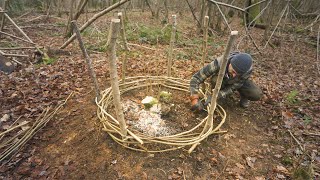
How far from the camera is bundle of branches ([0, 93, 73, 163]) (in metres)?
2.87

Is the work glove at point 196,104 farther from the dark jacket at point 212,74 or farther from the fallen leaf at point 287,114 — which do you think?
the fallen leaf at point 287,114

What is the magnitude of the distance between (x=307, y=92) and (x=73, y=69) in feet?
16.1

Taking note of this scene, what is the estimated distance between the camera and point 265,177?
2.79 metres

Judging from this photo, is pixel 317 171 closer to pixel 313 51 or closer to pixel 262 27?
pixel 313 51

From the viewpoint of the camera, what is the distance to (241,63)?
3.20 m

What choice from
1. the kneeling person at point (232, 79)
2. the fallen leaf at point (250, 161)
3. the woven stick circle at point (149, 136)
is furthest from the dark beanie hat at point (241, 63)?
the fallen leaf at point (250, 161)

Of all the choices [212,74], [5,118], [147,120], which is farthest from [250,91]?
[5,118]

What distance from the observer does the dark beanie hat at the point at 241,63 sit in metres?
3.20

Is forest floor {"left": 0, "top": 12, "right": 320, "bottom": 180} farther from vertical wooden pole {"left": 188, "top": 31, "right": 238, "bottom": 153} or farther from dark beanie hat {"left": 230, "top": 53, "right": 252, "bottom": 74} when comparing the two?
dark beanie hat {"left": 230, "top": 53, "right": 252, "bottom": 74}

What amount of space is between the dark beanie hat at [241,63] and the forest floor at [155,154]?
2.76ft

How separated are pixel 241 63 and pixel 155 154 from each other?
169 centimetres

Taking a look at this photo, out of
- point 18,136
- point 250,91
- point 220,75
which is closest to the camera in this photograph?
point 220,75

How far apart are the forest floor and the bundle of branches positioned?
0.23 ft

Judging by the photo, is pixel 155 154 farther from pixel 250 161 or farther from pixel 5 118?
pixel 5 118
